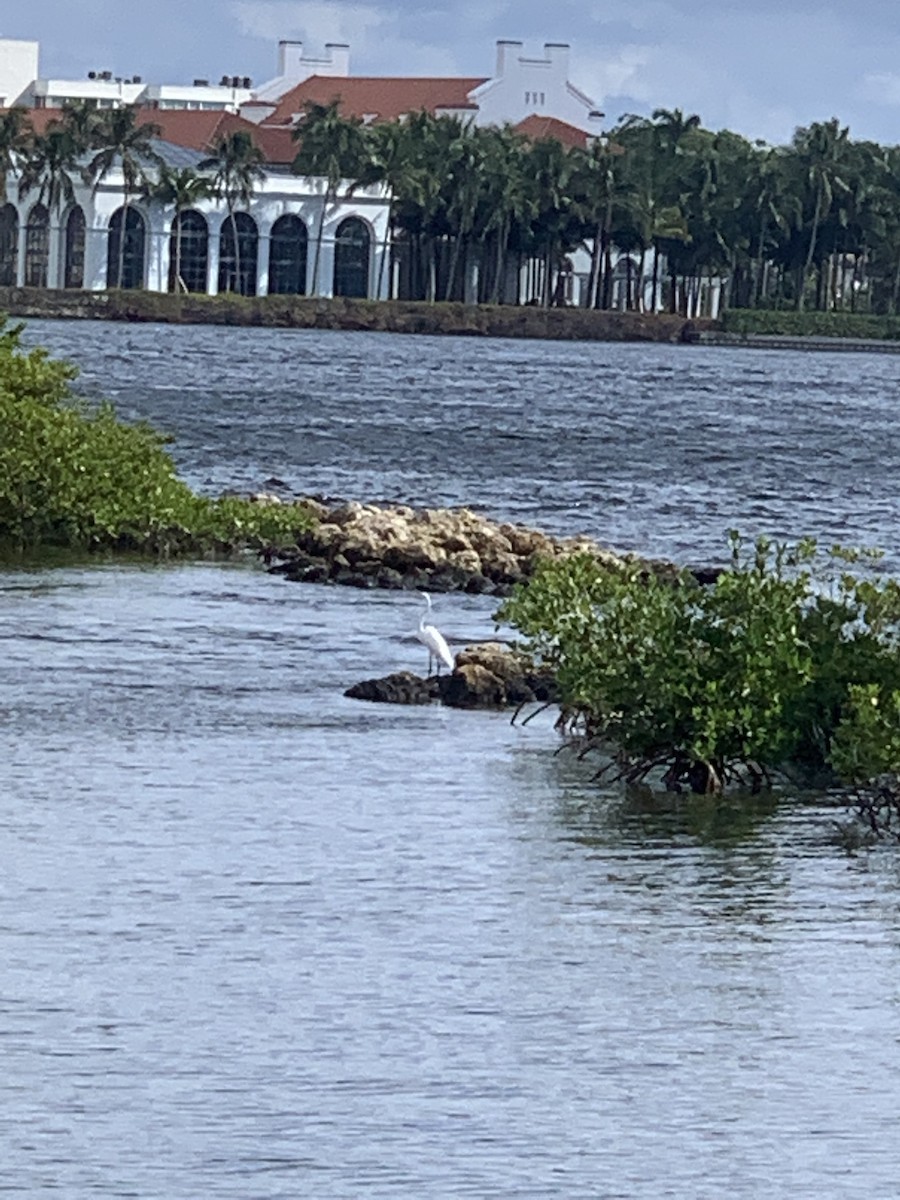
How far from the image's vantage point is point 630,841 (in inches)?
535

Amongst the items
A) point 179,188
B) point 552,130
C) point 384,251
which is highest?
point 552,130

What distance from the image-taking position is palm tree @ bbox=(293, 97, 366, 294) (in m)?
163

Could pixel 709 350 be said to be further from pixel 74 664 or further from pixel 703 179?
pixel 74 664

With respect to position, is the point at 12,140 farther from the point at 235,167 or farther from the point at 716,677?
the point at 716,677

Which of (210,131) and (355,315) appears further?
(210,131)

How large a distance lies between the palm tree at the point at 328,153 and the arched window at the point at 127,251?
9.74m

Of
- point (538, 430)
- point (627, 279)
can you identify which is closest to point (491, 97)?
point (627, 279)

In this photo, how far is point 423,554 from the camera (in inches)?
1104

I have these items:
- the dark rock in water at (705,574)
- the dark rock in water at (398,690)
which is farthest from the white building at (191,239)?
the dark rock in water at (398,690)

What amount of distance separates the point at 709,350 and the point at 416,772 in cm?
15313

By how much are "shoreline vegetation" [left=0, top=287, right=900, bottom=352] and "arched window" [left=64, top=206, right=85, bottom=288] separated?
→ 5172mm

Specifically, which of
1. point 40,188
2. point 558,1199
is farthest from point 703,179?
point 558,1199

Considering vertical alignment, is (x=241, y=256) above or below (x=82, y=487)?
above

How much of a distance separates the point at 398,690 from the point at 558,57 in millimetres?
183389
